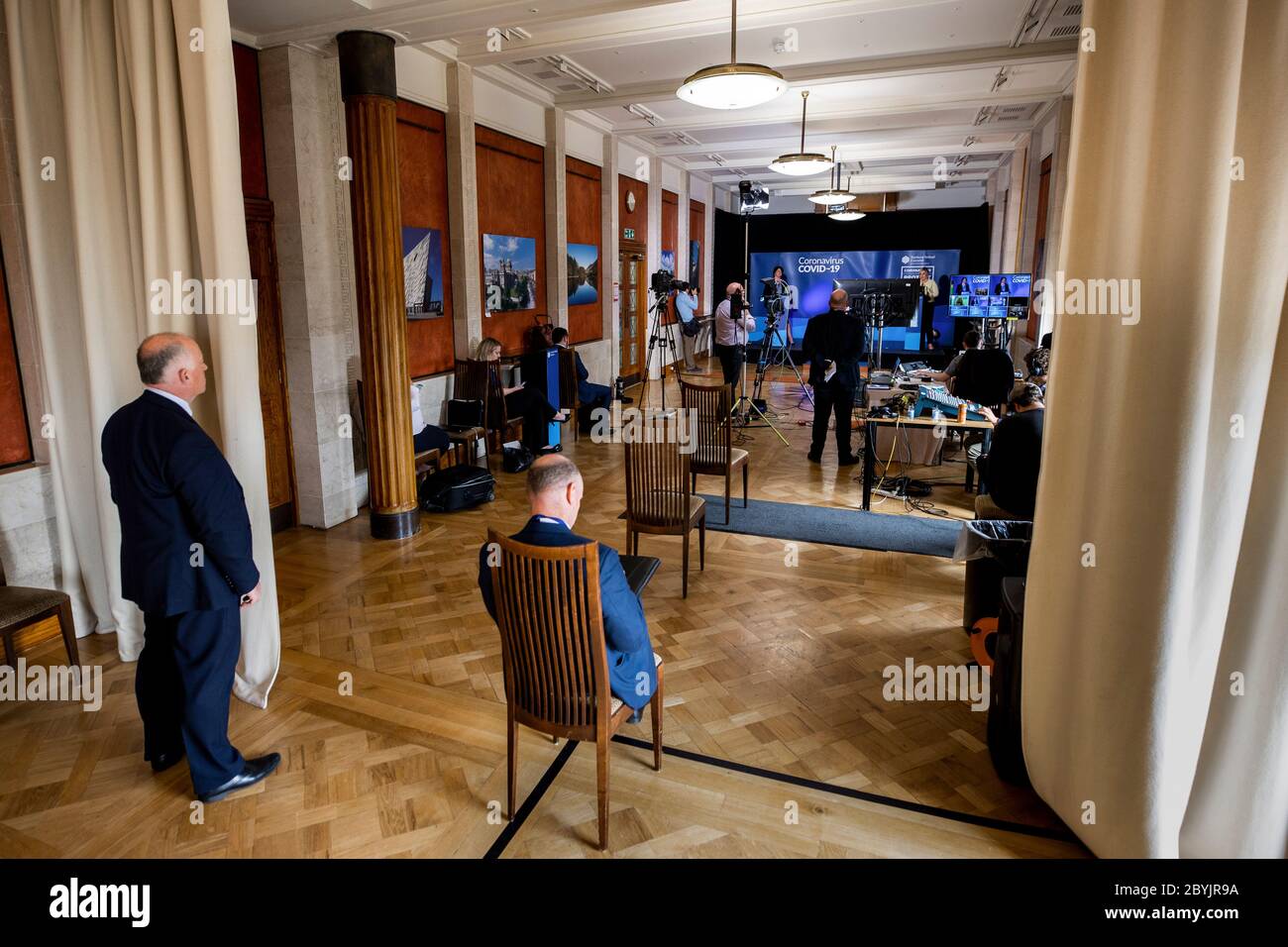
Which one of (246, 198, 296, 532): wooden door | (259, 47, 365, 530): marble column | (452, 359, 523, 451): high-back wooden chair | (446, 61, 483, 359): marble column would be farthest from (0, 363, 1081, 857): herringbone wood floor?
(446, 61, 483, 359): marble column

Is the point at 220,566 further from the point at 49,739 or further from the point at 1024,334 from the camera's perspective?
the point at 1024,334

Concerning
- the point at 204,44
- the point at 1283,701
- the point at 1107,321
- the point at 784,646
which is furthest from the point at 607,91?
the point at 1283,701

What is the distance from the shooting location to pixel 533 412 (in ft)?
24.6

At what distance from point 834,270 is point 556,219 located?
9.67 metres

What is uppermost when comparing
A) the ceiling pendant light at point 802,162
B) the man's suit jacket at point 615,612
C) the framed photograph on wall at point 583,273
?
the ceiling pendant light at point 802,162

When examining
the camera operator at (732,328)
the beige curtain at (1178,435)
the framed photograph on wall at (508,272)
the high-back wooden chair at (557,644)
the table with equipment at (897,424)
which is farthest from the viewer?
the camera operator at (732,328)

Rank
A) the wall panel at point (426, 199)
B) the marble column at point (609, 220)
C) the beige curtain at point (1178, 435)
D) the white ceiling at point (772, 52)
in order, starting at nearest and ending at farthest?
the beige curtain at point (1178, 435), the white ceiling at point (772, 52), the wall panel at point (426, 199), the marble column at point (609, 220)

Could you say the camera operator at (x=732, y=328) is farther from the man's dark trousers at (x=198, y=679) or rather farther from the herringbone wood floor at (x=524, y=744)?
the man's dark trousers at (x=198, y=679)

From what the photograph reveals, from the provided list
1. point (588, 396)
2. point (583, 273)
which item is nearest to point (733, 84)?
point (588, 396)

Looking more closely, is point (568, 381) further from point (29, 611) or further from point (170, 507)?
point (170, 507)

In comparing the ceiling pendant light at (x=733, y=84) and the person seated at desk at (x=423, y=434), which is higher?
the ceiling pendant light at (x=733, y=84)

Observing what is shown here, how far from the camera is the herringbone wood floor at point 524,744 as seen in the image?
256 centimetres

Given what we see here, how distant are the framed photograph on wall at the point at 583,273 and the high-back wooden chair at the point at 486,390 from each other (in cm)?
270

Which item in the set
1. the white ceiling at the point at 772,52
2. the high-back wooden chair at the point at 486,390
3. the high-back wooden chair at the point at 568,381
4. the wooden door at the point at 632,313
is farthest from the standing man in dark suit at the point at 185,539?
the wooden door at the point at 632,313
